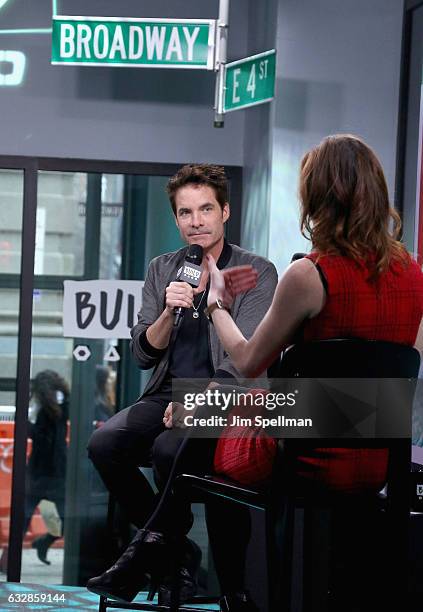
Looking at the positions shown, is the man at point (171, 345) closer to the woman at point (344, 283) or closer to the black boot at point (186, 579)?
the black boot at point (186, 579)

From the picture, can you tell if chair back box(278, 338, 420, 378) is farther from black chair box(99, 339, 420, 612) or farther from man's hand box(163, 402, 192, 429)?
man's hand box(163, 402, 192, 429)

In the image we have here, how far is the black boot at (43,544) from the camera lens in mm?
5095

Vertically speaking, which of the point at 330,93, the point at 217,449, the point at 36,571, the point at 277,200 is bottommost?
the point at 36,571

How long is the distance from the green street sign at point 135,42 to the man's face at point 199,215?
99cm

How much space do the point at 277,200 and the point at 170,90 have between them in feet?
3.28

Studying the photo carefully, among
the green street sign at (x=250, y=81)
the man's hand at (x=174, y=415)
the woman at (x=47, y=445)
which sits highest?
the green street sign at (x=250, y=81)

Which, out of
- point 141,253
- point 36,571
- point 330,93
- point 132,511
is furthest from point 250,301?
point 36,571

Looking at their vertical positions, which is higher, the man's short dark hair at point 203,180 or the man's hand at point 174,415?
the man's short dark hair at point 203,180

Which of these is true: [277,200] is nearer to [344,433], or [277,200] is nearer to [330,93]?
[330,93]

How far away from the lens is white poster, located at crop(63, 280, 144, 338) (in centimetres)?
507

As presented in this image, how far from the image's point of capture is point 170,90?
5016 millimetres

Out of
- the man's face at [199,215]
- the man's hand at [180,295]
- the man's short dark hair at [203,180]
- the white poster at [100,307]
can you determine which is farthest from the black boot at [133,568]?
the white poster at [100,307]

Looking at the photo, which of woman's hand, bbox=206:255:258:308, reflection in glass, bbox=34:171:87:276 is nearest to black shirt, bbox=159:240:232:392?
woman's hand, bbox=206:255:258:308

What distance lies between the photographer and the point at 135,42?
4.16 meters
